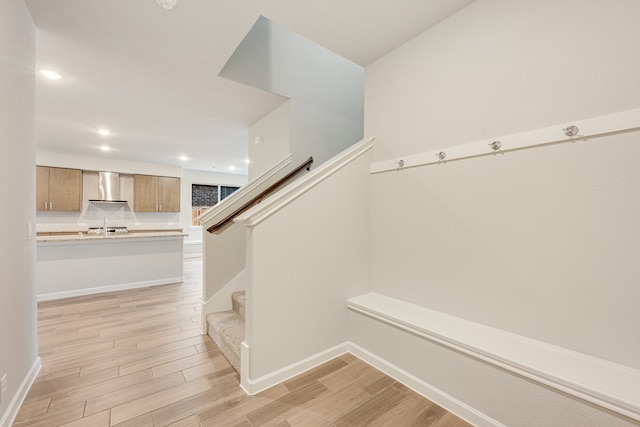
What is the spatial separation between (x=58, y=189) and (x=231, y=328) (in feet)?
20.3

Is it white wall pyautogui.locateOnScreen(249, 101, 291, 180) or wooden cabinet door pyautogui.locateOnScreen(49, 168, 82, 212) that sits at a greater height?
white wall pyautogui.locateOnScreen(249, 101, 291, 180)

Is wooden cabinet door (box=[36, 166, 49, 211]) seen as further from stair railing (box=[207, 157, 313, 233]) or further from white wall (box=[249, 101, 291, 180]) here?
stair railing (box=[207, 157, 313, 233])

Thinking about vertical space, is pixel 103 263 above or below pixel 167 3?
below

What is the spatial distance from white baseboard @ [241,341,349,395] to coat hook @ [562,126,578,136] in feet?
6.84

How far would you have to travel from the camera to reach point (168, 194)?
686 centimetres

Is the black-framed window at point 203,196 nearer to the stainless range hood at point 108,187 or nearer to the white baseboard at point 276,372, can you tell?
the stainless range hood at point 108,187

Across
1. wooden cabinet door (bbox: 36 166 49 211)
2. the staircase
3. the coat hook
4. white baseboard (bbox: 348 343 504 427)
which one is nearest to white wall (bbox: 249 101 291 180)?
the staircase

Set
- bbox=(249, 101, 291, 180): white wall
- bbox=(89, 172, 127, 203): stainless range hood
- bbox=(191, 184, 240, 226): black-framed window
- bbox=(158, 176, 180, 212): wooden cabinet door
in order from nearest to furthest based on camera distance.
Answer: bbox=(249, 101, 291, 180): white wall
bbox=(89, 172, 127, 203): stainless range hood
bbox=(158, 176, 180, 212): wooden cabinet door
bbox=(191, 184, 240, 226): black-framed window

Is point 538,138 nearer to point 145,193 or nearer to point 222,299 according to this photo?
point 222,299

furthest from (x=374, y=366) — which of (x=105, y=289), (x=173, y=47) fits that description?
(x=105, y=289)

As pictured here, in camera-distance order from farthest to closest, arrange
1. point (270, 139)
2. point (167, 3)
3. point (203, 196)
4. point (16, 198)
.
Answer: point (203, 196) → point (270, 139) → point (167, 3) → point (16, 198)

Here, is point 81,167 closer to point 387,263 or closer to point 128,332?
point 128,332

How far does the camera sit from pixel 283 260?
1.79 meters

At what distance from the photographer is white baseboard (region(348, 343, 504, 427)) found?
1398 millimetres
